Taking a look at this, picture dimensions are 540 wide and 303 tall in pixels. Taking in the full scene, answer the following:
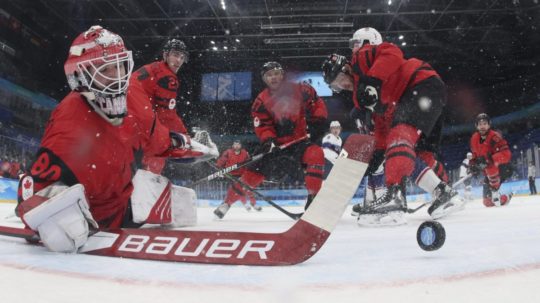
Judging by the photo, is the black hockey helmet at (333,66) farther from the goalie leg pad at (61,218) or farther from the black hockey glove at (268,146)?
the goalie leg pad at (61,218)

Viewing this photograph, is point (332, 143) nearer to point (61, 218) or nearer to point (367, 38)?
point (367, 38)

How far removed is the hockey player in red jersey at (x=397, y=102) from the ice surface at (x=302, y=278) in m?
0.62

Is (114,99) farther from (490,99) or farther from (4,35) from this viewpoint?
(490,99)

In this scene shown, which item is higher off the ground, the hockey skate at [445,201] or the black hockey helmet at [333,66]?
the black hockey helmet at [333,66]

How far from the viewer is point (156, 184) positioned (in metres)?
2.37

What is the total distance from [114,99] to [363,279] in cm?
114

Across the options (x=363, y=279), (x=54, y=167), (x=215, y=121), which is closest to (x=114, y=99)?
(x=54, y=167)

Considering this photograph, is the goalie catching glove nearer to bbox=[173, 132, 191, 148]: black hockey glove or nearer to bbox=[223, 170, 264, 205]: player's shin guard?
bbox=[173, 132, 191, 148]: black hockey glove

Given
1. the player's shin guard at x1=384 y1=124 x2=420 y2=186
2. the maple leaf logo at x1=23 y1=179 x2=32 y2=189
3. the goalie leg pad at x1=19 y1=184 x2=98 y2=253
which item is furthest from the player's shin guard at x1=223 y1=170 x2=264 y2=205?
the goalie leg pad at x1=19 y1=184 x2=98 y2=253

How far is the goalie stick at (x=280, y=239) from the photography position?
3.78 ft

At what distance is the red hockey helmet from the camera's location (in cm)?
155

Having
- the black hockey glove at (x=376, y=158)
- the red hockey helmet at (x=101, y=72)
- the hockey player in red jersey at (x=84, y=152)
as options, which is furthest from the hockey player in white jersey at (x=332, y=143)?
the red hockey helmet at (x=101, y=72)

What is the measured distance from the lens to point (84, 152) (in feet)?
5.15

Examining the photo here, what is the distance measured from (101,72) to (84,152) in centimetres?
32
